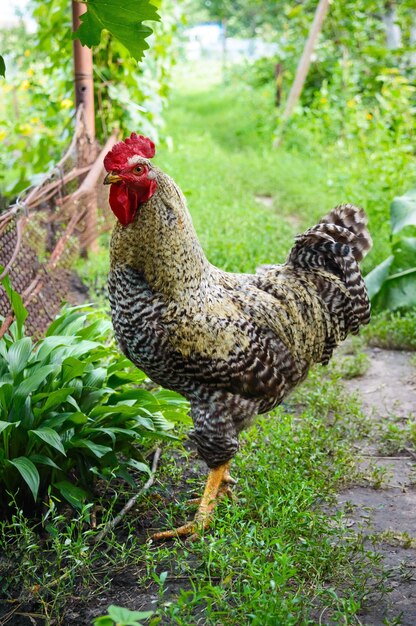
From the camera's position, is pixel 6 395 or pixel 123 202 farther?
pixel 6 395

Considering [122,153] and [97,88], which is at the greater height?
[122,153]

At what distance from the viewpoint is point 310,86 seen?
1455 centimetres

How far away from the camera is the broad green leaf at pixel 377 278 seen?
6.20 meters

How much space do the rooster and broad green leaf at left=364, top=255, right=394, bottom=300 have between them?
2.55m

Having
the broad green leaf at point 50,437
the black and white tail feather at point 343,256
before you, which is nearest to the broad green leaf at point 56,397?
the broad green leaf at point 50,437

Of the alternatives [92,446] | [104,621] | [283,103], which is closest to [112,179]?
[92,446]

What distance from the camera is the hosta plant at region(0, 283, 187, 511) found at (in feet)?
11.0

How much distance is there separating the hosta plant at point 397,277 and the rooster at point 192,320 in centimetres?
260

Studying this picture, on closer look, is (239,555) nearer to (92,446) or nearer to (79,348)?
(92,446)

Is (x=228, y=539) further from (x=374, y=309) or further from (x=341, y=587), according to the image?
(x=374, y=309)

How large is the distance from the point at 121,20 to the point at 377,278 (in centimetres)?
445

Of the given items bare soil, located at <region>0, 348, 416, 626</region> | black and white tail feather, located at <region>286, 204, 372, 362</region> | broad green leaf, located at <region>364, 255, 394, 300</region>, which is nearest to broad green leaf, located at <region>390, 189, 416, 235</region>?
broad green leaf, located at <region>364, 255, 394, 300</region>

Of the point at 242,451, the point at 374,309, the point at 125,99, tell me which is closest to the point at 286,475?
the point at 242,451

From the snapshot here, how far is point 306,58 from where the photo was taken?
480 inches
